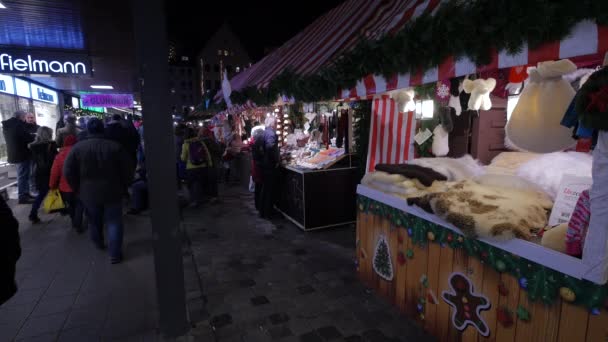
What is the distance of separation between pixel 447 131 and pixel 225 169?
8.24 meters

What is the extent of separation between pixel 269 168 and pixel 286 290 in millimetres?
3134

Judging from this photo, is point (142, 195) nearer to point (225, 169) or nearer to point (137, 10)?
point (225, 169)

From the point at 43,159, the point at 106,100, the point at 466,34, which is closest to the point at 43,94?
the point at 106,100

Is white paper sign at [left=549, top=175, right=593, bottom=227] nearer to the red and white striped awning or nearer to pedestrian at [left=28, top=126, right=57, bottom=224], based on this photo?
the red and white striped awning

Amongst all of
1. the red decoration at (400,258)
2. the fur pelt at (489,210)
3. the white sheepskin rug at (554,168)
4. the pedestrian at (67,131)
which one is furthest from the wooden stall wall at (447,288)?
the pedestrian at (67,131)

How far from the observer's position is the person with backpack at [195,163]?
24.6 feet

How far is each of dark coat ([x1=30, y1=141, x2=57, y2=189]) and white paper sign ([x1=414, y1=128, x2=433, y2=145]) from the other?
720 centimetres

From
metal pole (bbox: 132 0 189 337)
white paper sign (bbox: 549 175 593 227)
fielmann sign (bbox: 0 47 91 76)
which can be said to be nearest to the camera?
white paper sign (bbox: 549 175 593 227)

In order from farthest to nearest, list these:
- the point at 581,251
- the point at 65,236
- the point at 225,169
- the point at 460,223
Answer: the point at 225,169 < the point at 65,236 < the point at 460,223 < the point at 581,251

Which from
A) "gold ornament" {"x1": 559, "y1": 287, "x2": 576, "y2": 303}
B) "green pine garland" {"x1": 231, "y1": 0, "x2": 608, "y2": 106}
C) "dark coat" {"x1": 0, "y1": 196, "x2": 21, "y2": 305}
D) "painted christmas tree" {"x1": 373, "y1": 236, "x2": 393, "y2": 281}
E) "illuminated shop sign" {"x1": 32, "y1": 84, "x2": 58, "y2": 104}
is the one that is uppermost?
"illuminated shop sign" {"x1": 32, "y1": 84, "x2": 58, "y2": 104}

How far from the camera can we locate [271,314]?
11.2 feet

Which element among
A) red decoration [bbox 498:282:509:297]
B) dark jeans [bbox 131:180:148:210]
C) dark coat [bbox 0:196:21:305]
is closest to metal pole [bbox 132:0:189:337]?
dark coat [bbox 0:196:21:305]

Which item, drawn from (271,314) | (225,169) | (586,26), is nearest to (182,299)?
(271,314)

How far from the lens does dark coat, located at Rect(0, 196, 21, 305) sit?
79.6 inches
